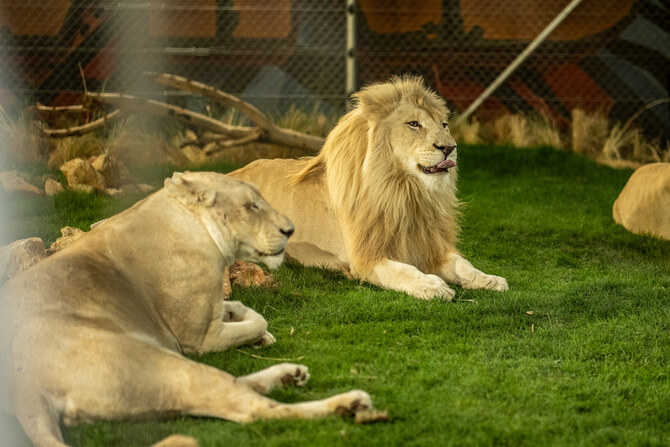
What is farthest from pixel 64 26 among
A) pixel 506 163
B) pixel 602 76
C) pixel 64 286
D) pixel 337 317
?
pixel 64 286

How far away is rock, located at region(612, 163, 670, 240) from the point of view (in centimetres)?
604

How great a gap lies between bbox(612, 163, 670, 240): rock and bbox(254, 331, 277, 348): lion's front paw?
349 cm

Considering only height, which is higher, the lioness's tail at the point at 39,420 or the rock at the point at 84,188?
the lioness's tail at the point at 39,420

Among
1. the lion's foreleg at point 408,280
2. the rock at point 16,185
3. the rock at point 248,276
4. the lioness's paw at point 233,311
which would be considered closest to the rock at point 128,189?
the rock at point 16,185

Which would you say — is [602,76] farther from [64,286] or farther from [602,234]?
[64,286]

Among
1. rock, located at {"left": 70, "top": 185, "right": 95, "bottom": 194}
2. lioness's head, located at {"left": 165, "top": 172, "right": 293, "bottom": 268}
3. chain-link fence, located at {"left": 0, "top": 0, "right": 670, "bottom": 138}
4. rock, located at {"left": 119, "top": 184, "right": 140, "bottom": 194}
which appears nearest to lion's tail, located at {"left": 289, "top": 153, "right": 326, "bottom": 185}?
lioness's head, located at {"left": 165, "top": 172, "right": 293, "bottom": 268}

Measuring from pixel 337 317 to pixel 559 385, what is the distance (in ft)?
3.92

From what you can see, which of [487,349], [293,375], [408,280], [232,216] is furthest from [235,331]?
[408,280]

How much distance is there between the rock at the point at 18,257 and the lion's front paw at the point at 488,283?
219 centimetres

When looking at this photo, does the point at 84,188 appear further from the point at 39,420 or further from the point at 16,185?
the point at 39,420

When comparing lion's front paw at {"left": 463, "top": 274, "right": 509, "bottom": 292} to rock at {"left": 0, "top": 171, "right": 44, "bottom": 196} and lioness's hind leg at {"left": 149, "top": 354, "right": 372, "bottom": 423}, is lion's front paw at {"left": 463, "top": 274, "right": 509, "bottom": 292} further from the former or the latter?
rock at {"left": 0, "top": 171, "right": 44, "bottom": 196}

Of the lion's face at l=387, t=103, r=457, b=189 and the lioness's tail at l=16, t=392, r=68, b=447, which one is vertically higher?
the lion's face at l=387, t=103, r=457, b=189

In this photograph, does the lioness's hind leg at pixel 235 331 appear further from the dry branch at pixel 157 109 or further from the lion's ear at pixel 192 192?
the dry branch at pixel 157 109

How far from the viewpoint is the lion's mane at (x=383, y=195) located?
4629 mm
